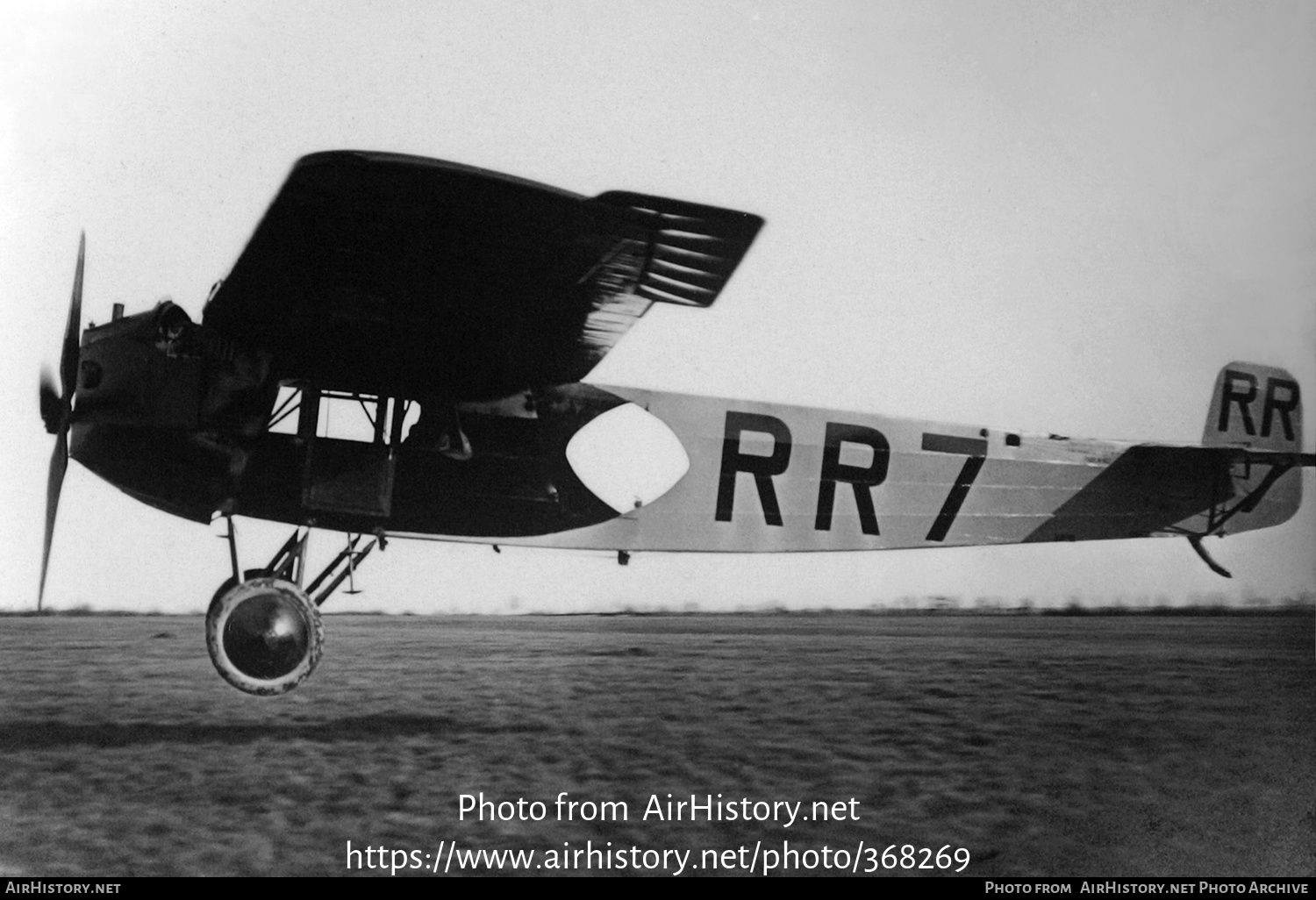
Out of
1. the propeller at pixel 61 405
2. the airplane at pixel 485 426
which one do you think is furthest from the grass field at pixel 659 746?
the propeller at pixel 61 405

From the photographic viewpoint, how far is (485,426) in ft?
15.1

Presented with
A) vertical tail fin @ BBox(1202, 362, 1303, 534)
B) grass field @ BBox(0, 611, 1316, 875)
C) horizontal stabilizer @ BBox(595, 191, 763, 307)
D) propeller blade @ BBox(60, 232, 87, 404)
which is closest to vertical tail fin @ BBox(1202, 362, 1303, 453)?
vertical tail fin @ BBox(1202, 362, 1303, 534)

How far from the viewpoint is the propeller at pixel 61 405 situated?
4.19m

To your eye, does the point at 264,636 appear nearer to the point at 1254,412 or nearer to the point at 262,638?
the point at 262,638

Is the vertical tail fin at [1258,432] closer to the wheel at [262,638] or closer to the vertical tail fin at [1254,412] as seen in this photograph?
the vertical tail fin at [1254,412]

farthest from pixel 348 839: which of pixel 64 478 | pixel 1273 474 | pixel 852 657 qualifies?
pixel 1273 474

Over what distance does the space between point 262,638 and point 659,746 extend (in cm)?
177

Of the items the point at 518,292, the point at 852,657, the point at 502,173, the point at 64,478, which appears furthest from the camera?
the point at 852,657

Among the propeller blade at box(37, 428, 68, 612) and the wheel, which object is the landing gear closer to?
the wheel

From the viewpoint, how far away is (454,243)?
3629 millimetres

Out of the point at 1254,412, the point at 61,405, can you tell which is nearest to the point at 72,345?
the point at 61,405

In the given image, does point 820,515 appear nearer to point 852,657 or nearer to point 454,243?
point 852,657

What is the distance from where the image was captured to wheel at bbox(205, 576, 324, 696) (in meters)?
4.13
